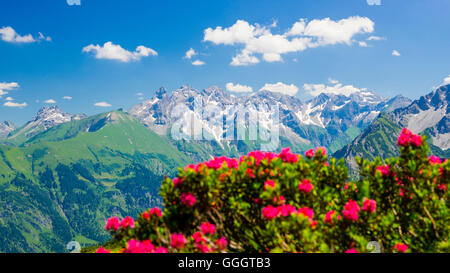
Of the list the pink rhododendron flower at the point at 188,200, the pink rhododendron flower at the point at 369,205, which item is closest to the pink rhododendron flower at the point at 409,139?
the pink rhododendron flower at the point at 369,205

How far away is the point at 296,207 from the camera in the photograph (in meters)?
8.52

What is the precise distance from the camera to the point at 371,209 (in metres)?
7.88

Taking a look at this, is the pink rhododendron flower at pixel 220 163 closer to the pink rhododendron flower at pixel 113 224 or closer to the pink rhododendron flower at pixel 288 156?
the pink rhododendron flower at pixel 288 156

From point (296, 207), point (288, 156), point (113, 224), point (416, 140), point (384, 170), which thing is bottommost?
point (113, 224)

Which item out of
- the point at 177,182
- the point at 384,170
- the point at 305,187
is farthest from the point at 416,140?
the point at 177,182

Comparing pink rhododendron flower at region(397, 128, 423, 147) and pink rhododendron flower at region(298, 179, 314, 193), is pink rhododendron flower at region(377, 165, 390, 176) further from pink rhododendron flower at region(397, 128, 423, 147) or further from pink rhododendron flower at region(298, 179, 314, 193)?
pink rhododendron flower at region(298, 179, 314, 193)

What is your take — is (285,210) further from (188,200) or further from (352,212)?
(188,200)

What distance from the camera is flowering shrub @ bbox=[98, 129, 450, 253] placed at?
25.6 ft

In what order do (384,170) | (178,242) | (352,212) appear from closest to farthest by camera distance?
1. (178,242)
2. (352,212)
3. (384,170)

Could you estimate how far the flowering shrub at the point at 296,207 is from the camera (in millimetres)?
7801

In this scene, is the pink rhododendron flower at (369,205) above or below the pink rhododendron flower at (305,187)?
below

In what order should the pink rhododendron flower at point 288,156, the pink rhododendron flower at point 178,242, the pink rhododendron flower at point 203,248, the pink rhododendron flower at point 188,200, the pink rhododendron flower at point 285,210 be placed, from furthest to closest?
the pink rhododendron flower at point 288,156, the pink rhododendron flower at point 188,200, the pink rhododendron flower at point 203,248, the pink rhododendron flower at point 285,210, the pink rhododendron flower at point 178,242
